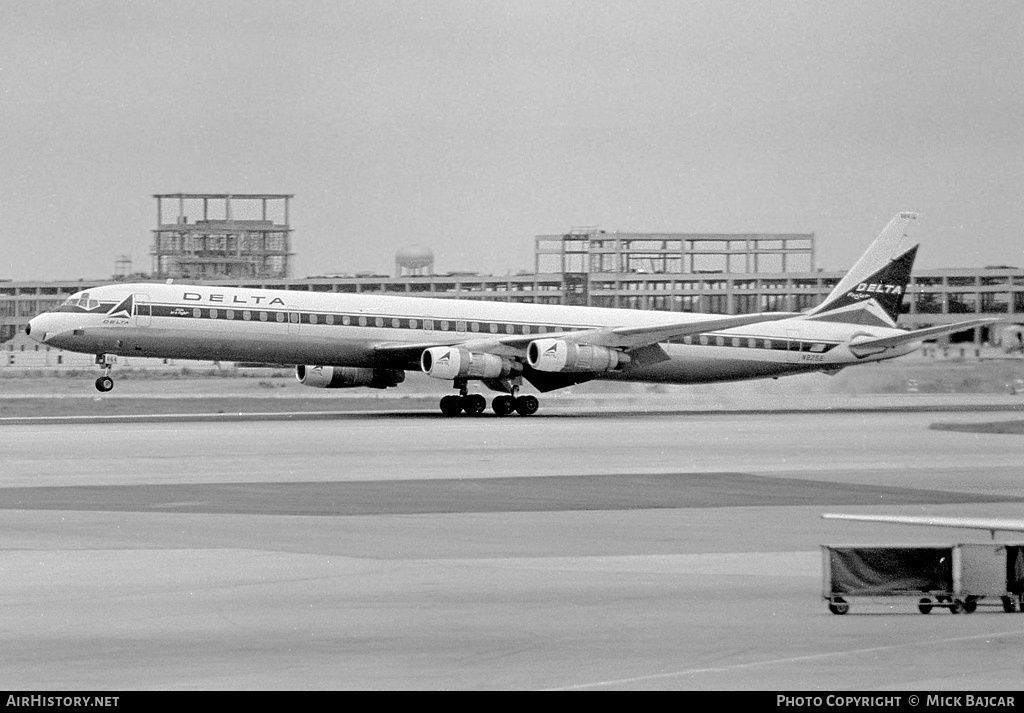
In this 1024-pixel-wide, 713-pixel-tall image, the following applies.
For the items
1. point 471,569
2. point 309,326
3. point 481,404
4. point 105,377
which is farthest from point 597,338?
point 471,569

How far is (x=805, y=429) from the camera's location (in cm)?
4044

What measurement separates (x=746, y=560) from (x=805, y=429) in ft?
81.4

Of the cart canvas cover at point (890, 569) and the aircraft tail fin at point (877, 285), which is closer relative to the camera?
the cart canvas cover at point (890, 569)

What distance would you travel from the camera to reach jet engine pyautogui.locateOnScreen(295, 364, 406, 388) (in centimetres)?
4903

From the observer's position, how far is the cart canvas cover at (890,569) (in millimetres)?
13320

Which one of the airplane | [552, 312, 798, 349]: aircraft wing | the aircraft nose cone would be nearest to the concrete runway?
the airplane

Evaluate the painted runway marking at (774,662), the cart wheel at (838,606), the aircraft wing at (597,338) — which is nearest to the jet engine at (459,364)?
the aircraft wing at (597,338)

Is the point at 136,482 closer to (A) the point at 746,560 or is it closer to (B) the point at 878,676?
(A) the point at 746,560

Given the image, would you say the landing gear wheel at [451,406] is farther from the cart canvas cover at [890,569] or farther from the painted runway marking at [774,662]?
the painted runway marking at [774,662]

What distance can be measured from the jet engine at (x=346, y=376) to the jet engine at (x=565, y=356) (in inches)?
197

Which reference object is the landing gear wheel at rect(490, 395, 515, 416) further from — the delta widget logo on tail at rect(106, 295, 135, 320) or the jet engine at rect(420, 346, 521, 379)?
the delta widget logo on tail at rect(106, 295, 135, 320)

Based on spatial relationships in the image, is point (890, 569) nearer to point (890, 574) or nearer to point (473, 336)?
point (890, 574)

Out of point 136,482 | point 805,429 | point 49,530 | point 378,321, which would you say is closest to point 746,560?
point 49,530

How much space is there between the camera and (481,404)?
47.4 m
